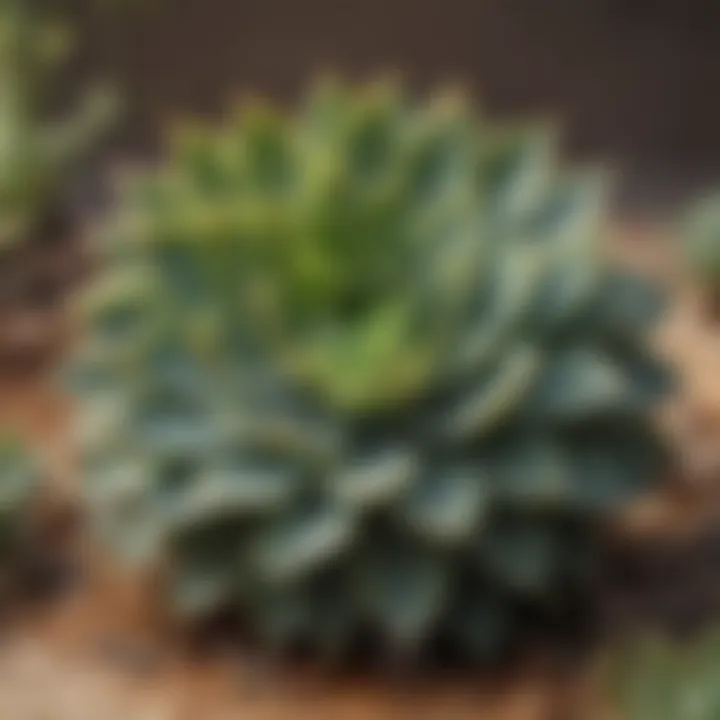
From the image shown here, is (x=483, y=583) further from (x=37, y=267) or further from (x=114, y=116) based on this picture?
(x=114, y=116)

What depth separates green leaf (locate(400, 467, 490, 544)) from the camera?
131 cm

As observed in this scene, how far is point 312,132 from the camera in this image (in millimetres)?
1533

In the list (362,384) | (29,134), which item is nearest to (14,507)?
(362,384)

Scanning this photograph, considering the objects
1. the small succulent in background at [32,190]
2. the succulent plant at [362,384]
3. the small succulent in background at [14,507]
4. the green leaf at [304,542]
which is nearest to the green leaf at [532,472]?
the succulent plant at [362,384]

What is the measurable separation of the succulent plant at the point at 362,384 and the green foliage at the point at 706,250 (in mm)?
330

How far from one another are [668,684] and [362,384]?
31 centimetres

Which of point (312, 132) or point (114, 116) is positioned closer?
point (312, 132)

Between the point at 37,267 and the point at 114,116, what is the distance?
0.34 meters

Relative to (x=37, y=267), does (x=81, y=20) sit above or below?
above

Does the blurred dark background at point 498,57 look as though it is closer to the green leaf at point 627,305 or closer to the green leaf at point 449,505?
the green leaf at point 627,305

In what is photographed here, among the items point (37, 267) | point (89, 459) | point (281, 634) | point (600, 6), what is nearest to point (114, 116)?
point (37, 267)

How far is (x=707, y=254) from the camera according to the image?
1.80m

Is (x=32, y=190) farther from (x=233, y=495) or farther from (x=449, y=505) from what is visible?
(x=449, y=505)

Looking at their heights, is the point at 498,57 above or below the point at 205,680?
above
